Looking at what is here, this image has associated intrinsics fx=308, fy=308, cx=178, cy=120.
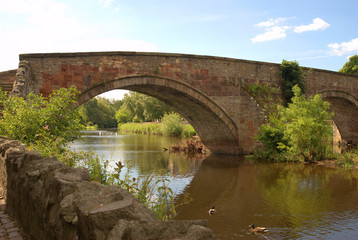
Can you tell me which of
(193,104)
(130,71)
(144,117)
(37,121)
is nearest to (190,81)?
(193,104)

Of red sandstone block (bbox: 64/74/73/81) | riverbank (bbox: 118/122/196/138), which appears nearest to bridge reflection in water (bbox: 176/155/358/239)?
red sandstone block (bbox: 64/74/73/81)

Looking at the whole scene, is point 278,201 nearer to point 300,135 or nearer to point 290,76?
point 300,135

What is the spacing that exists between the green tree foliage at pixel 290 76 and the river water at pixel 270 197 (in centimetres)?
443

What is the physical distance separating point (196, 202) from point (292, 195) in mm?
2291

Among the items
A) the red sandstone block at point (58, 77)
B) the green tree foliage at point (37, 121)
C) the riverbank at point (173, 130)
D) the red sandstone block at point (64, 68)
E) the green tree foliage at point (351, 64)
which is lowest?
the riverbank at point (173, 130)

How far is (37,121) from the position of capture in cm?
657

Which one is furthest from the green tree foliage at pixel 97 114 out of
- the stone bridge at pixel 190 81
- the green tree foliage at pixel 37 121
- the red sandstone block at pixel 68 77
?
the green tree foliage at pixel 37 121

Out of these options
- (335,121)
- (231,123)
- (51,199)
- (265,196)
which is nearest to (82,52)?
(231,123)

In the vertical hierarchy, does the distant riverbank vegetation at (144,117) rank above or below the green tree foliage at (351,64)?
below

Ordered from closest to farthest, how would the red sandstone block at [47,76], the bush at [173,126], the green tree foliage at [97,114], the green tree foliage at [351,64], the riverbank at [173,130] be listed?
the red sandstone block at [47,76], the riverbank at [173,130], the bush at [173,126], the green tree foliage at [351,64], the green tree foliage at [97,114]

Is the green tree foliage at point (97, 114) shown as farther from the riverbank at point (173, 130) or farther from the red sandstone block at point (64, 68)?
the red sandstone block at point (64, 68)

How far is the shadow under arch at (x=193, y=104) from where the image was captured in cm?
1132

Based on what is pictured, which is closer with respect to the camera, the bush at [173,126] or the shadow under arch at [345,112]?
the shadow under arch at [345,112]

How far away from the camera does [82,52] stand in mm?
10680
